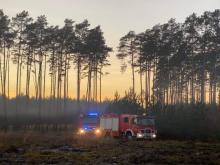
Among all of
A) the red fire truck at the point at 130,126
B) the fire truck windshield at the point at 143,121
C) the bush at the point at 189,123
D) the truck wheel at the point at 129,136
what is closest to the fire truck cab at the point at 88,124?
the red fire truck at the point at 130,126

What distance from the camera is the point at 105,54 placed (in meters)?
85.8

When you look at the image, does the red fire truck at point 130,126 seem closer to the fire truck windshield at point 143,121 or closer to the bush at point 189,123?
the fire truck windshield at point 143,121

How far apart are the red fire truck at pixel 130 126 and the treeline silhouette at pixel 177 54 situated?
21862mm

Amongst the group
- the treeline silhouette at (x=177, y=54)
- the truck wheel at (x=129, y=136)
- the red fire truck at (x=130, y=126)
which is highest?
the treeline silhouette at (x=177, y=54)

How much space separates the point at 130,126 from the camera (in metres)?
49.7

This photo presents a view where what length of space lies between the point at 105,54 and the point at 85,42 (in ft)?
12.3

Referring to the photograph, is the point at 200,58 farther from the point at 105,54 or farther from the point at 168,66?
the point at 105,54

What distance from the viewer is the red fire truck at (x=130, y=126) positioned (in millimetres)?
48750

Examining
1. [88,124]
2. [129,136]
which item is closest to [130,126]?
[129,136]

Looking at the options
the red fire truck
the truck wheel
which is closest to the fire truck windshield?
the red fire truck

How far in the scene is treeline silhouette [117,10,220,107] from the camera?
256 ft

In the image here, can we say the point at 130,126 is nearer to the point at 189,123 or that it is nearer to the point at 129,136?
the point at 129,136

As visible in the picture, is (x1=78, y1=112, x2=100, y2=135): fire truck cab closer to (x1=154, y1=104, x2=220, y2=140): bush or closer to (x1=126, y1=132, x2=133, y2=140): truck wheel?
(x1=126, y1=132, x2=133, y2=140): truck wheel

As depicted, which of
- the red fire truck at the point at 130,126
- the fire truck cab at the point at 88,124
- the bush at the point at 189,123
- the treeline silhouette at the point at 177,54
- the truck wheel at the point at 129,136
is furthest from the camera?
the treeline silhouette at the point at 177,54
